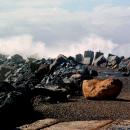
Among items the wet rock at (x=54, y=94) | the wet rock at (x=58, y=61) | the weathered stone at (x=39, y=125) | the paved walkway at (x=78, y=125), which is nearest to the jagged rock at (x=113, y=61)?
the wet rock at (x=58, y=61)

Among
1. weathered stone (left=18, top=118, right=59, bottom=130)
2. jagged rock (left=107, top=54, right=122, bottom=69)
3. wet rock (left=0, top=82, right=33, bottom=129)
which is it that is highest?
jagged rock (left=107, top=54, right=122, bottom=69)

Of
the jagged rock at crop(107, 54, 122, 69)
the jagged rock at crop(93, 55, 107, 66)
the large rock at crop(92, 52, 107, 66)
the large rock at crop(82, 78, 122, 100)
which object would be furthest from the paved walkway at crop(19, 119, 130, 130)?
the jagged rock at crop(93, 55, 107, 66)

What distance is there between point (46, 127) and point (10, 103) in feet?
6.75

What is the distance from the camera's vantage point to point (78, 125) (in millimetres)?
15312

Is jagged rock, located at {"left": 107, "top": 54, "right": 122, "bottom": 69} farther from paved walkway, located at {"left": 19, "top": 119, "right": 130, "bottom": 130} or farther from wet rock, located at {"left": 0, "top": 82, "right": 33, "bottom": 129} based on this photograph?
paved walkway, located at {"left": 19, "top": 119, "right": 130, "bottom": 130}

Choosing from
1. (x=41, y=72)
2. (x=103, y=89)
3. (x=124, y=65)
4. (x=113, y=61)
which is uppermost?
(x=113, y=61)

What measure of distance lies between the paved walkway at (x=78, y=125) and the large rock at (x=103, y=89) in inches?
287

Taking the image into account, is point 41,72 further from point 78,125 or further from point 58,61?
point 78,125

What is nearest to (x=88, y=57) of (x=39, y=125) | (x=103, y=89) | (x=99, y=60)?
(x=99, y=60)

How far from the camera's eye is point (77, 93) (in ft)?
90.1

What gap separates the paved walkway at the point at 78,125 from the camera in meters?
14.7

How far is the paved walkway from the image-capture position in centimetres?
1469

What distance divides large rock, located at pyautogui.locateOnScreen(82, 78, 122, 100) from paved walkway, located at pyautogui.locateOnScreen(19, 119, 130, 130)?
7.28m

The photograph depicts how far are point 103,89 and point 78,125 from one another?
812 centimetres
